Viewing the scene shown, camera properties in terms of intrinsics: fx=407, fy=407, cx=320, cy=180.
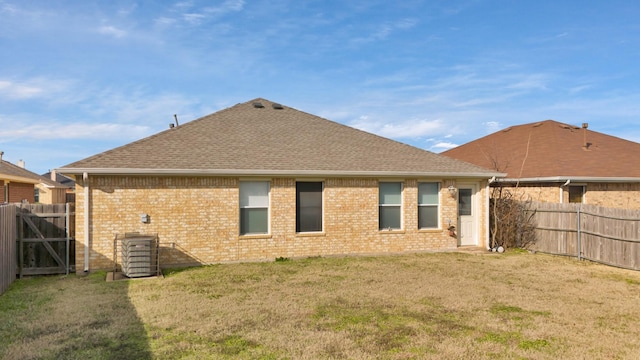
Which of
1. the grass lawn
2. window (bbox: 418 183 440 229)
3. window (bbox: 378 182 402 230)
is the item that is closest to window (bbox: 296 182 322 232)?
the grass lawn

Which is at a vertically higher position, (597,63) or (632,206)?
(597,63)

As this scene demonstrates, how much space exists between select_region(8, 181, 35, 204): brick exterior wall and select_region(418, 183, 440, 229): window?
2849 centimetres

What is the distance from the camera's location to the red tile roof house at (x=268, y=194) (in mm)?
10695

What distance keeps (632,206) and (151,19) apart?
18.9 metres

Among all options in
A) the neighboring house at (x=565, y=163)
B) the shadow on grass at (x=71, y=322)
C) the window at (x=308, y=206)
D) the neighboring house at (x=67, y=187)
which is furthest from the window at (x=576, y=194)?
the neighboring house at (x=67, y=187)

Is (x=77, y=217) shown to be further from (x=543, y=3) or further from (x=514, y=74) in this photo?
(x=514, y=74)

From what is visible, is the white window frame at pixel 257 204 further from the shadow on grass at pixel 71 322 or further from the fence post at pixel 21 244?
the fence post at pixel 21 244

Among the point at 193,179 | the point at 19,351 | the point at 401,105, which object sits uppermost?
the point at 401,105

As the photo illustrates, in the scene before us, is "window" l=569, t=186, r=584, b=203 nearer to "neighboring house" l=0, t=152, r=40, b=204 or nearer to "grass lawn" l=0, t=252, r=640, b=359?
"grass lawn" l=0, t=252, r=640, b=359

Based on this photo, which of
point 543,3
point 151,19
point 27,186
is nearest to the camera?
point 151,19

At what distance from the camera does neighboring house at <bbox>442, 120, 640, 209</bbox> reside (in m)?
15.4

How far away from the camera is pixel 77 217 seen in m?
10.4

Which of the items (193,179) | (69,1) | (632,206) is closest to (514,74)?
(632,206)

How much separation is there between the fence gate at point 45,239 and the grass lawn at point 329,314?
0.60m
